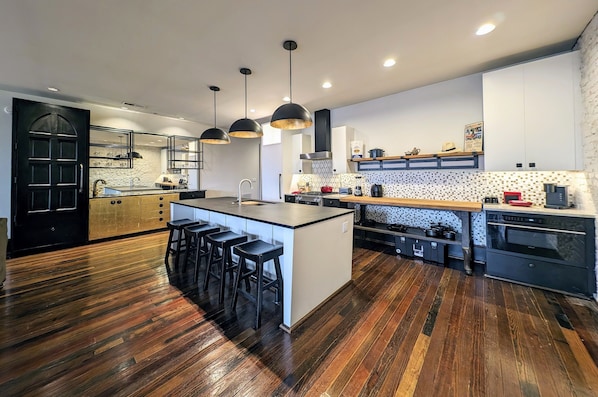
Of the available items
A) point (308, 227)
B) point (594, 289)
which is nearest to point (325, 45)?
point (308, 227)

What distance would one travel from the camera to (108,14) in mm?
2178

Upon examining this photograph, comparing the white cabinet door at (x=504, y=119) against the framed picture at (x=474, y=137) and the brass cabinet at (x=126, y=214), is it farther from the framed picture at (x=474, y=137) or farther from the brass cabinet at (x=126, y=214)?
the brass cabinet at (x=126, y=214)

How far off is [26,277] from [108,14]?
332cm

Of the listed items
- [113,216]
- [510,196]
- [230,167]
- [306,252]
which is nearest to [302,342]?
[306,252]

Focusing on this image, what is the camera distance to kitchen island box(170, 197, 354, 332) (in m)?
2.06

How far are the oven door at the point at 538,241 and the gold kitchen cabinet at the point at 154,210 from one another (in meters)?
6.13

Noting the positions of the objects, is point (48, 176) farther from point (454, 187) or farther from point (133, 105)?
point (454, 187)

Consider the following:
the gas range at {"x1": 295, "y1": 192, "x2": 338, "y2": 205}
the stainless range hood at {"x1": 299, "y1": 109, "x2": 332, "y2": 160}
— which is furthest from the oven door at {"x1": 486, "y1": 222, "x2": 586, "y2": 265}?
the stainless range hood at {"x1": 299, "y1": 109, "x2": 332, "y2": 160}

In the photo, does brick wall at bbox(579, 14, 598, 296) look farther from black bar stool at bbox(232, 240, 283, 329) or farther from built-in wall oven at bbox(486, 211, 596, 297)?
black bar stool at bbox(232, 240, 283, 329)

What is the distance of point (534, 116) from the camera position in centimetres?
288

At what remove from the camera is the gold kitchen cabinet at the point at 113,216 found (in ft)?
15.1

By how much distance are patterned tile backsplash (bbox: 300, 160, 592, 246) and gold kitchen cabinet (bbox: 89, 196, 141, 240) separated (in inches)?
176

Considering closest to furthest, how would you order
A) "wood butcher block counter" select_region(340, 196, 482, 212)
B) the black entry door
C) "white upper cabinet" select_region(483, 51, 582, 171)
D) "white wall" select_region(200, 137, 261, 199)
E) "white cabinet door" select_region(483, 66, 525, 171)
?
1. "white upper cabinet" select_region(483, 51, 582, 171)
2. "white cabinet door" select_region(483, 66, 525, 171)
3. "wood butcher block counter" select_region(340, 196, 482, 212)
4. the black entry door
5. "white wall" select_region(200, 137, 261, 199)

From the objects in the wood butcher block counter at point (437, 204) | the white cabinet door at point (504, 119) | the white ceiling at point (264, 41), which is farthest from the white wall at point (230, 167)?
the white cabinet door at point (504, 119)
